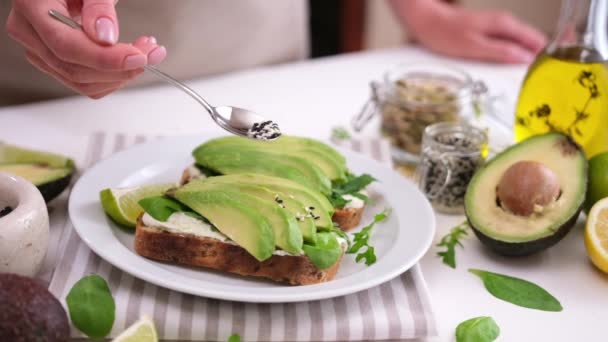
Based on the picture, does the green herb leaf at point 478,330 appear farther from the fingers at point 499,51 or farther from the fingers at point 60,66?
the fingers at point 499,51

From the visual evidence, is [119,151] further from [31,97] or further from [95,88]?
[31,97]

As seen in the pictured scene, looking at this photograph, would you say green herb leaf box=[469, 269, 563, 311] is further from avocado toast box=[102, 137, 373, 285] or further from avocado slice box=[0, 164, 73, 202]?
avocado slice box=[0, 164, 73, 202]

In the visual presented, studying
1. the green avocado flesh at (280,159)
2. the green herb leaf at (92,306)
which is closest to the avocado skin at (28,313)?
the green herb leaf at (92,306)

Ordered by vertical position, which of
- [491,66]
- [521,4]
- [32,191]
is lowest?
[521,4]

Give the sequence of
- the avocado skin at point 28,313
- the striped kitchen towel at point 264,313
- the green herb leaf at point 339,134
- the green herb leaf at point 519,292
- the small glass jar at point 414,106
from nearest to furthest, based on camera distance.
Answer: the avocado skin at point 28,313 < the striped kitchen towel at point 264,313 < the green herb leaf at point 519,292 < the small glass jar at point 414,106 < the green herb leaf at point 339,134

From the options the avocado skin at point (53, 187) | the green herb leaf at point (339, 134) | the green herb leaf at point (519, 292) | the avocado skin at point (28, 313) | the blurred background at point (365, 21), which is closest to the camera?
the avocado skin at point (28, 313)

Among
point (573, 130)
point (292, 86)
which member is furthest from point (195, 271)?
point (292, 86)

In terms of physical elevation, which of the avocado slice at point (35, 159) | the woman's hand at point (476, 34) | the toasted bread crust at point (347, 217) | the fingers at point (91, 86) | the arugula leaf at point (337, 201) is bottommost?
the woman's hand at point (476, 34)

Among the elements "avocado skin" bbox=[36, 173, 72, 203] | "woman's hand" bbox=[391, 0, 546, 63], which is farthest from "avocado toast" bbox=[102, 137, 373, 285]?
"woman's hand" bbox=[391, 0, 546, 63]
